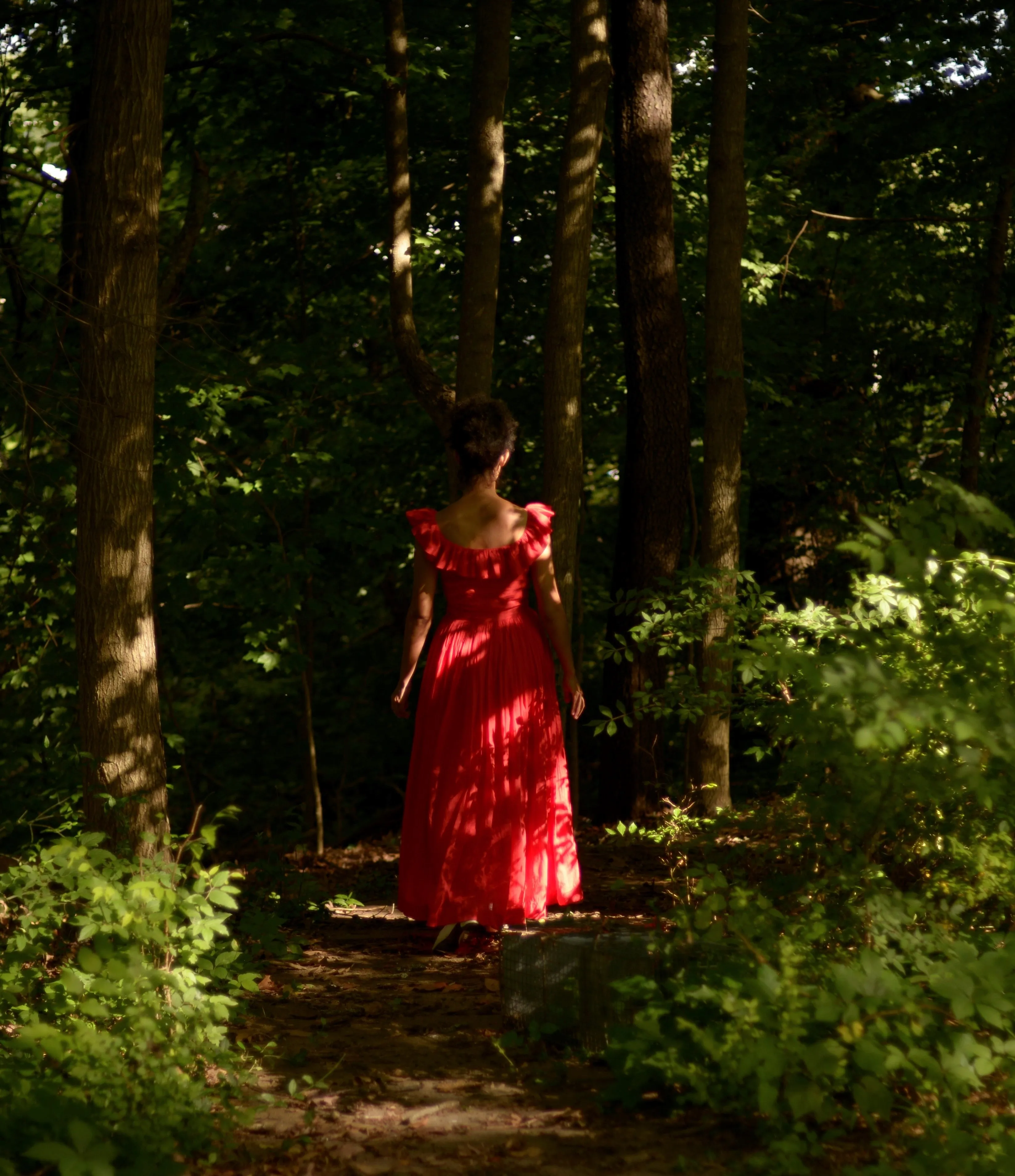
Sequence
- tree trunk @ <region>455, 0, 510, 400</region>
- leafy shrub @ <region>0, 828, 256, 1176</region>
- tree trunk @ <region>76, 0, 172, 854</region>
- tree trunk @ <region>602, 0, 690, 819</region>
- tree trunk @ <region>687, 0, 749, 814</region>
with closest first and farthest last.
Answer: leafy shrub @ <region>0, 828, 256, 1176</region> < tree trunk @ <region>76, 0, 172, 854</region> < tree trunk @ <region>687, 0, 749, 814</region> < tree trunk @ <region>455, 0, 510, 400</region> < tree trunk @ <region>602, 0, 690, 819</region>

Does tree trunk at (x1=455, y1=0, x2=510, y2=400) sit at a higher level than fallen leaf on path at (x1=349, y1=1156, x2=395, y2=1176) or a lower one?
higher

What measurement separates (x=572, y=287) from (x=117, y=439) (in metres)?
3.59

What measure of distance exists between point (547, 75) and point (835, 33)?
8.97 ft

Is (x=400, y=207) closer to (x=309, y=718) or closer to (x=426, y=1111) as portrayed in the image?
(x=309, y=718)

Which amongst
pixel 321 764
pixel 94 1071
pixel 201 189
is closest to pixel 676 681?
pixel 94 1071

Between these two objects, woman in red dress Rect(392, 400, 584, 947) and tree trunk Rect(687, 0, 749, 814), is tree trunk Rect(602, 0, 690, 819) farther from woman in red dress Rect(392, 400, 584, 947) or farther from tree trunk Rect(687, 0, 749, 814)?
woman in red dress Rect(392, 400, 584, 947)

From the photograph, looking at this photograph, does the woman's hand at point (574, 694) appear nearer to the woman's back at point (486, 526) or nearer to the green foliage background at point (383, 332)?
the woman's back at point (486, 526)

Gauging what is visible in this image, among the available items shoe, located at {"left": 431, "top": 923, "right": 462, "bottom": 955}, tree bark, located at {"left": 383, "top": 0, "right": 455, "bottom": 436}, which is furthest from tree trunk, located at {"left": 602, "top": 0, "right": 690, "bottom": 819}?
shoe, located at {"left": 431, "top": 923, "right": 462, "bottom": 955}

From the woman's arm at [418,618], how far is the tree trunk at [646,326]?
2.76 meters

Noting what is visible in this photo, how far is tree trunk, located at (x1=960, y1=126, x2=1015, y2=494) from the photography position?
9117 millimetres

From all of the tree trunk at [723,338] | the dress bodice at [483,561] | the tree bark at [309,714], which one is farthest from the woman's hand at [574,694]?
the tree bark at [309,714]

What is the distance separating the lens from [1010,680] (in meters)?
3.75

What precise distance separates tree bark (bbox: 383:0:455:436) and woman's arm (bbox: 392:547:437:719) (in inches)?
106

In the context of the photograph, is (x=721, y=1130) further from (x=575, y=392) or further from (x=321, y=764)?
(x=321, y=764)
